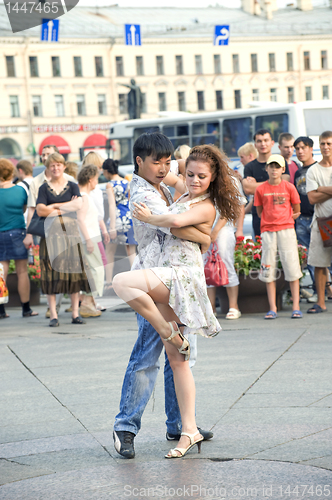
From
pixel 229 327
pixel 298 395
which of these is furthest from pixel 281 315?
pixel 298 395

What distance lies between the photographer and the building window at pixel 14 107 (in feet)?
211

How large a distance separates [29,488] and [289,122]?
21.0 meters

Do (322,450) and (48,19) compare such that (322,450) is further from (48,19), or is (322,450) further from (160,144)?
(48,19)

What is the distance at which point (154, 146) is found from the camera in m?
3.52

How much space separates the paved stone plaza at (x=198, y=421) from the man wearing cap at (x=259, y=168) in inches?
78.0

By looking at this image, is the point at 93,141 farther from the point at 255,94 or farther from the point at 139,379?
the point at 139,379

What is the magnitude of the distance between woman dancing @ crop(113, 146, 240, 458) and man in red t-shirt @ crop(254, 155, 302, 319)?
4.01m

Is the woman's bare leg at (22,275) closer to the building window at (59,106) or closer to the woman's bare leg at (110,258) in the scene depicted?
the woman's bare leg at (110,258)

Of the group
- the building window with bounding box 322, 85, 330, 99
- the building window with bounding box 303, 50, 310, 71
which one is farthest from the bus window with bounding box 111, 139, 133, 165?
the building window with bounding box 322, 85, 330, 99

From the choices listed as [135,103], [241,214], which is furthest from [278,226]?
[135,103]

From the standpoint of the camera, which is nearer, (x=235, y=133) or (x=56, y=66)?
(x=235, y=133)

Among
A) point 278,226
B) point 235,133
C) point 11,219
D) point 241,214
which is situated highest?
point 235,133

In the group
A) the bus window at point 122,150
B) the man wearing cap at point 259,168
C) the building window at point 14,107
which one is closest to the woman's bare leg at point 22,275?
the man wearing cap at point 259,168

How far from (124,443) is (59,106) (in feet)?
216
